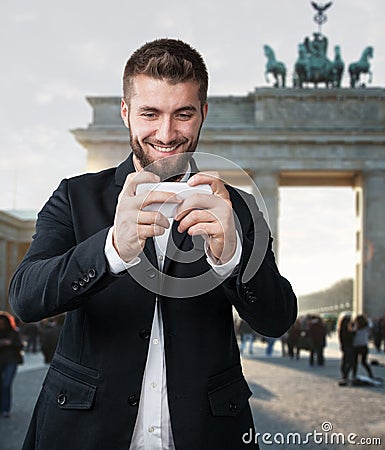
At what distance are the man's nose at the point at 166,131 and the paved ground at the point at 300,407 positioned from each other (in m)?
2.81

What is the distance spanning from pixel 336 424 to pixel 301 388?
15.7ft

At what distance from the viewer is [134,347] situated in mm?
1963

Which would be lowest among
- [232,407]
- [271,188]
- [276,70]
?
[232,407]

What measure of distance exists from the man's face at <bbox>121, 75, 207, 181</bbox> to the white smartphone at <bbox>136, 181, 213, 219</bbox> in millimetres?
236

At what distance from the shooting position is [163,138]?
1.89m

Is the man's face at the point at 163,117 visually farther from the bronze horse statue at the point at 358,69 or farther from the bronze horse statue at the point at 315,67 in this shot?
the bronze horse statue at the point at 358,69

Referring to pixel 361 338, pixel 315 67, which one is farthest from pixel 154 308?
pixel 315 67

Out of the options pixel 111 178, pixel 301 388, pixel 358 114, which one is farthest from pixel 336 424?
pixel 358 114

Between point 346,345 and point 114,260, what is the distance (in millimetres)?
13262

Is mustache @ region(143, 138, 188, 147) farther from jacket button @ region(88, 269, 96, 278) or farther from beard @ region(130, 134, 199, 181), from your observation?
jacket button @ region(88, 269, 96, 278)

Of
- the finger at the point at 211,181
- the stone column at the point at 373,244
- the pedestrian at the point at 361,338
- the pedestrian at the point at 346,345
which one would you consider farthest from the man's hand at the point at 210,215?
the stone column at the point at 373,244

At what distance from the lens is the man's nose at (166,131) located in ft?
6.19

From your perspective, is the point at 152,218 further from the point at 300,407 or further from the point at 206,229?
the point at 300,407

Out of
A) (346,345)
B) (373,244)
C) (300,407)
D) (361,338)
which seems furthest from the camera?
(373,244)
